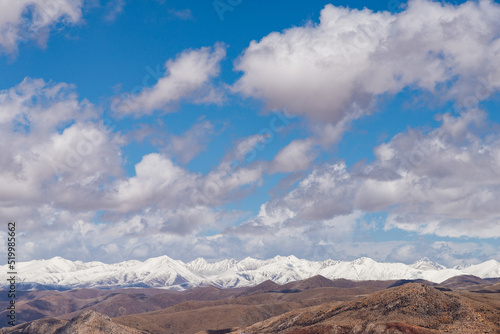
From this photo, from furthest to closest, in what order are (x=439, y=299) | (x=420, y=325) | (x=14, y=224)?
(x=439, y=299), (x=420, y=325), (x=14, y=224)

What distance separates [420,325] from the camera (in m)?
179

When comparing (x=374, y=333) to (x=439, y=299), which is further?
(x=439, y=299)

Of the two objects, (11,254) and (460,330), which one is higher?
(11,254)

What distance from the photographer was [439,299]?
651ft

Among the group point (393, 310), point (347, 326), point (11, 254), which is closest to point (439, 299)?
point (393, 310)

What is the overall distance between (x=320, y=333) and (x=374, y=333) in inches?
1118

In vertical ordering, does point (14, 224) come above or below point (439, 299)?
above

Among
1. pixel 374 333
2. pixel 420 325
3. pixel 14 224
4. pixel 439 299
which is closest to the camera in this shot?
pixel 14 224

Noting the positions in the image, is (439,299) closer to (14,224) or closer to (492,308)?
(492,308)

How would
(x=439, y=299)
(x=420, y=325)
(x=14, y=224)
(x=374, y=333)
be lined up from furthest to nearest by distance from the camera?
(x=439, y=299), (x=420, y=325), (x=374, y=333), (x=14, y=224)

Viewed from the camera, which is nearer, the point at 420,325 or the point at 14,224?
the point at 14,224

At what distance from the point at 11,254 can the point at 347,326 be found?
119335 mm

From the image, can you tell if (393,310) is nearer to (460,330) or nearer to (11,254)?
(460,330)

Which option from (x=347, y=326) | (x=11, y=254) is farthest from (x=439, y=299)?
(x=11, y=254)
